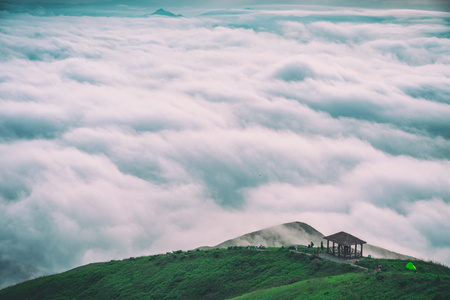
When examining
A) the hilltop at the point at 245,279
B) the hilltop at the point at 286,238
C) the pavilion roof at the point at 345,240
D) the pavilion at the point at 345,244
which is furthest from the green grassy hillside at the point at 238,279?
the hilltop at the point at 286,238

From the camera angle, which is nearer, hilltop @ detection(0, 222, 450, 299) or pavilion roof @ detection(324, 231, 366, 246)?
hilltop @ detection(0, 222, 450, 299)

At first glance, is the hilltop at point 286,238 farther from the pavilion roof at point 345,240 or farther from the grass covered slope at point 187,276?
the pavilion roof at point 345,240

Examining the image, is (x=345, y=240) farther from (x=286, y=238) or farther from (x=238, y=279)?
(x=286, y=238)

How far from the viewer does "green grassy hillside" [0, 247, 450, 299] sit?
5631 cm

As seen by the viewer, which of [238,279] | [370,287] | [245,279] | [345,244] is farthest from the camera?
[238,279]

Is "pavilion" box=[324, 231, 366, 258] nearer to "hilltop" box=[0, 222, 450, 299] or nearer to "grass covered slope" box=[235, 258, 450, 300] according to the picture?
"hilltop" box=[0, 222, 450, 299]

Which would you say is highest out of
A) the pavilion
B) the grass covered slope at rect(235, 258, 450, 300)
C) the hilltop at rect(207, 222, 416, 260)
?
the hilltop at rect(207, 222, 416, 260)

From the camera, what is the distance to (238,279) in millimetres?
77562

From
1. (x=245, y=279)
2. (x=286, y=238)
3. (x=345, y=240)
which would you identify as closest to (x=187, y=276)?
(x=245, y=279)

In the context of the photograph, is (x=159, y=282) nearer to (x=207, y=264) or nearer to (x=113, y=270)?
(x=207, y=264)

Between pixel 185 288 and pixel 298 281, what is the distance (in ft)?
77.2

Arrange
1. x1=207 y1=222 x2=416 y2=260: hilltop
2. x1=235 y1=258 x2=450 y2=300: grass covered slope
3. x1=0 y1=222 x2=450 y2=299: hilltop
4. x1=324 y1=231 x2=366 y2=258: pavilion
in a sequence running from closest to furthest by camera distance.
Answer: x1=235 y1=258 x2=450 y2=300: grass covered slope
x1=0 y1=222 x2=450 y2=299: hilltop
x1=324 y1=231 x2=366 y2=258: pavilion
x1=207 y1=222 x2=416 y2=260: hilltop

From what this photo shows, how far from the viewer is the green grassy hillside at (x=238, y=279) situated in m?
56.3

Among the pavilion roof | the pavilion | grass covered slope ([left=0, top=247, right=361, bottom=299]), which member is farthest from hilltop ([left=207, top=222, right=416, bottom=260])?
the pavilion roof
